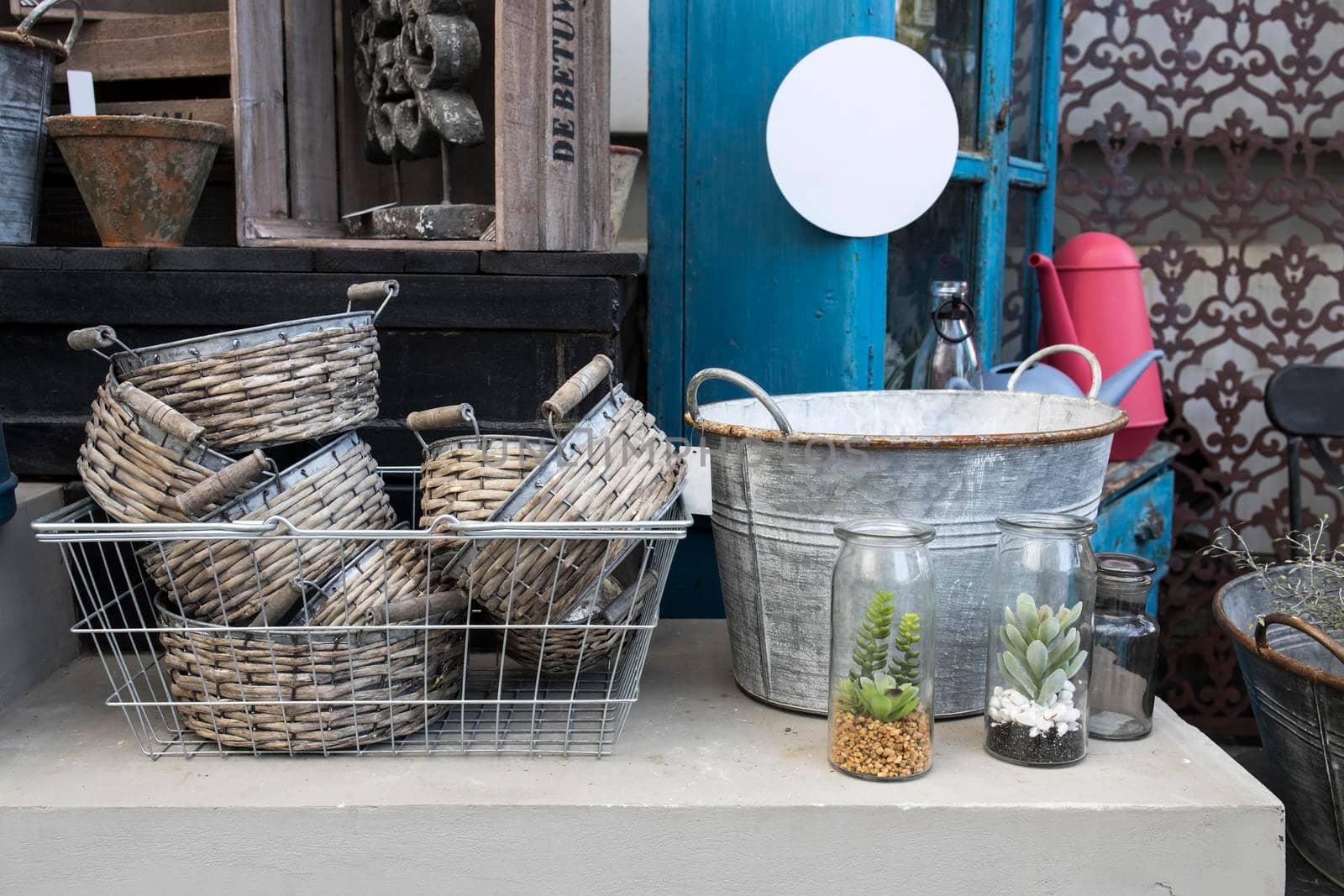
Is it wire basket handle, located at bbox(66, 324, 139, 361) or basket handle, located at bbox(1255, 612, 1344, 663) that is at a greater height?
wire basket handle, located at bbox(66, 324, 139, 361)

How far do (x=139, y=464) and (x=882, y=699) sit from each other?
85 centimetres

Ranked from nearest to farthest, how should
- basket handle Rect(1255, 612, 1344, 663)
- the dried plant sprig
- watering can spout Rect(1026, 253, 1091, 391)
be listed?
1. basket handle Rect(1255, 612, 1344, 663)
2. the dried plant sprig
3. watering can spout Rect(1026, 253, 1091, 391)

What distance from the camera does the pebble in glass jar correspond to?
4.65 feet

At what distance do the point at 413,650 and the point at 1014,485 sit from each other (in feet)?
2.39

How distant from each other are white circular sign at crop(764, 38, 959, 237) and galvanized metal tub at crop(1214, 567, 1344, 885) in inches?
30.0

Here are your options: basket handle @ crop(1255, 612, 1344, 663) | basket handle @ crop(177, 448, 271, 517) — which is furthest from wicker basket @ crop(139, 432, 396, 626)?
basket handle @ crop(1255, 612, 1344, 663)

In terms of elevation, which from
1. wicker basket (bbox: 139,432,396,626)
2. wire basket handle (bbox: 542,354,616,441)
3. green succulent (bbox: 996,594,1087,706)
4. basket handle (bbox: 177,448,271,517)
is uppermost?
wire basket handle (bbox: 542,354,616,441)

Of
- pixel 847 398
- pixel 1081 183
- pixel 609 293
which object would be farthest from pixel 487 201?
pixel 1081 183

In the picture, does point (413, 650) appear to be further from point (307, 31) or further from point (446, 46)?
point (307, 31)

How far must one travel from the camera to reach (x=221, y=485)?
4.06ft

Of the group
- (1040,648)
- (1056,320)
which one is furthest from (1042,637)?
(1056,320)

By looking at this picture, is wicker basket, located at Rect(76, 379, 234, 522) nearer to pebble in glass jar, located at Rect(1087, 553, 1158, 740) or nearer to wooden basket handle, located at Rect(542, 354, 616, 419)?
wooden basket handle, located at Rect(542, 354, 616, 419)

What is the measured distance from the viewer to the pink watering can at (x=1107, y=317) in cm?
246

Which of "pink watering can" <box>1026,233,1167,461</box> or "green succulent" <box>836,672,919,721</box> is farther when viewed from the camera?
"pink watering can" <box>1026,233,1167,461</box>
